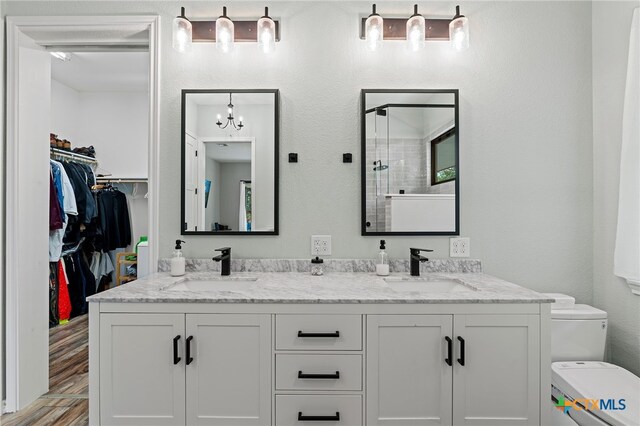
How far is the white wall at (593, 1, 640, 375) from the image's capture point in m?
1.66

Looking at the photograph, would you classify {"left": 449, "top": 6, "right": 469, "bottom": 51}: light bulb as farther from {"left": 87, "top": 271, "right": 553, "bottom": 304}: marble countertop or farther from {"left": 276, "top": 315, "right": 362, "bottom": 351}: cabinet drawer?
{"left": 276, "top": 315, "right": 362, "bottom": 351}: cabinet drawer

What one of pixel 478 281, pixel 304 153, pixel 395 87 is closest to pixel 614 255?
pixel 478 281

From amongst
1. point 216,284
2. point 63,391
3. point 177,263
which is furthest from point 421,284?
point 63,391

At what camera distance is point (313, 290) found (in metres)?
1.44

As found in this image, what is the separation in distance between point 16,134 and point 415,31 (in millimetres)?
2380

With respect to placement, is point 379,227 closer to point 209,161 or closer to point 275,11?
point 209,161

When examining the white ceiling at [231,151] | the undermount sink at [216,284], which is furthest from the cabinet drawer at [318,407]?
the white ceiling at [231,151]

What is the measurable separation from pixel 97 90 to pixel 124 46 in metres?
2.57

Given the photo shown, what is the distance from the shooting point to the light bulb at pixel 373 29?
178 centimetres

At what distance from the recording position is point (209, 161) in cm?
185

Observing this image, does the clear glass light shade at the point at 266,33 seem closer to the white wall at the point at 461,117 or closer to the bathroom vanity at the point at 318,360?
the white wall at the point at 461,117

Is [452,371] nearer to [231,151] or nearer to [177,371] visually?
[177,371]

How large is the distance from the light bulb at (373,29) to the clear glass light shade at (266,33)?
536mm

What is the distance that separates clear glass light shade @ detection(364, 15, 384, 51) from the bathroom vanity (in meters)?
1.40
